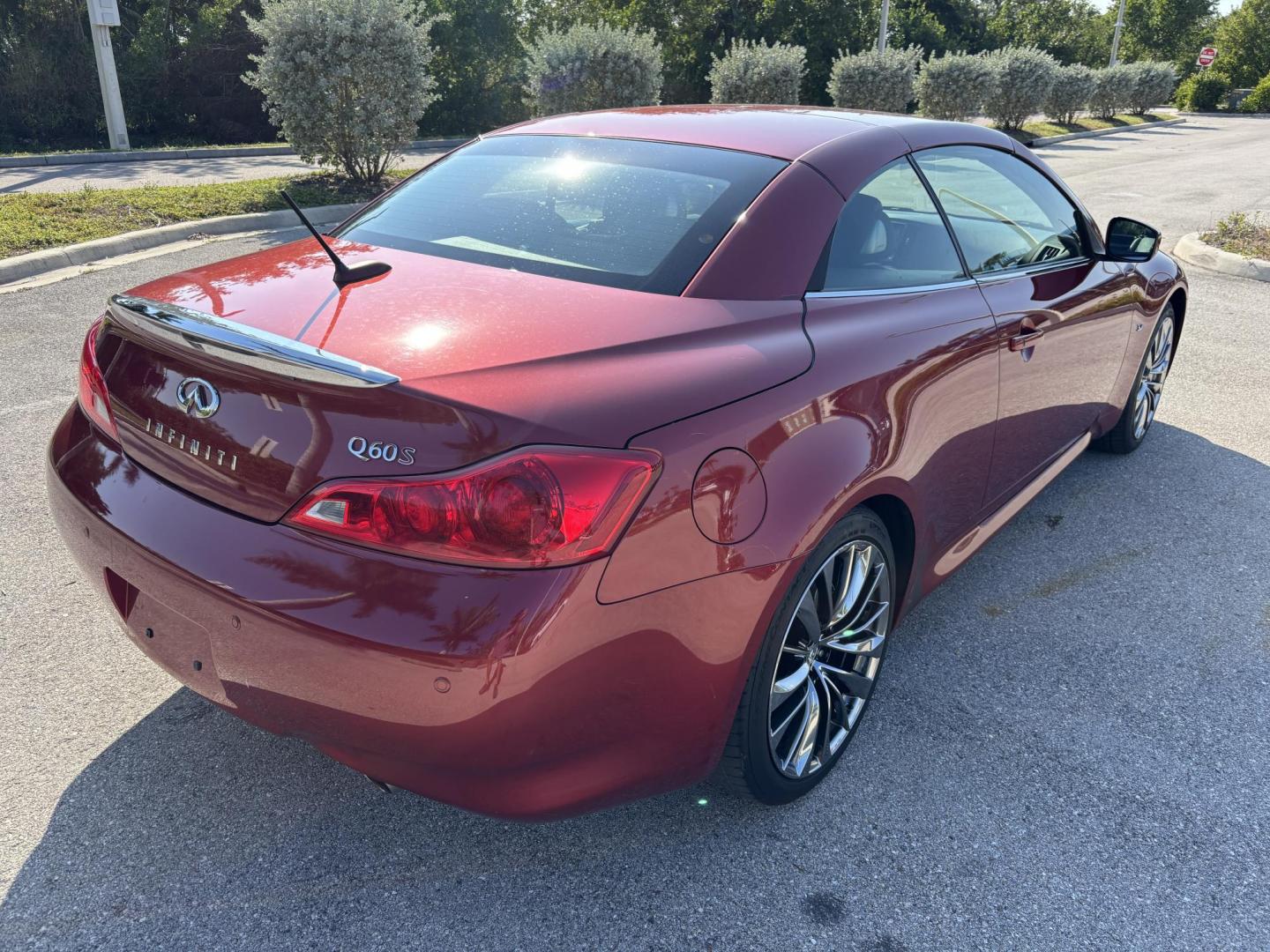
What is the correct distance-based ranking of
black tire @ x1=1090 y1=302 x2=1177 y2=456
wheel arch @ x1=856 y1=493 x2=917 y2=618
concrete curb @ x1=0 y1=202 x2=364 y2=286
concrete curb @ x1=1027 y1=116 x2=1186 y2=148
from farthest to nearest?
concrete curb @ x1=1027 y1=116 x2=1186 y2=148 → concrete curb @ x1=0 y1=202 x2=364 y2=286 → black tire @ x1=1090 y1=302 x2=1177 y2=456 → wheel arch @ x1=856 y1=493 x2=917 y2=618

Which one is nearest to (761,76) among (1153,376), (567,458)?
(1153,376)

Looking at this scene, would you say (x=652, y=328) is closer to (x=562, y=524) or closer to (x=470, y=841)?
(x=562, y=524)

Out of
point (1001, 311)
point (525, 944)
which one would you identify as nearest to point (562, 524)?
point (525, 944)

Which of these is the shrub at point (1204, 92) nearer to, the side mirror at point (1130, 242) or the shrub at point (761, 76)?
the shrub at point (761, 76)

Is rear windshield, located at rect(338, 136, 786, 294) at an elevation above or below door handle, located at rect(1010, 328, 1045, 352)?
above

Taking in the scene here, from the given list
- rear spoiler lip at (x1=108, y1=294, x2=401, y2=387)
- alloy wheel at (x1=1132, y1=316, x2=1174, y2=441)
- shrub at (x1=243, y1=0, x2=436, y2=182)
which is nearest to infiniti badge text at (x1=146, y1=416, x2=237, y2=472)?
rear spoiler lip at (x1=108, y1=294, x2=401, y2=387)

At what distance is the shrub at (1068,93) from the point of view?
2838cm

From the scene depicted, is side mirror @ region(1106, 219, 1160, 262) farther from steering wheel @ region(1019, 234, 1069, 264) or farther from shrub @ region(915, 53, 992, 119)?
shrub @ region(915, 53, 992, 119)

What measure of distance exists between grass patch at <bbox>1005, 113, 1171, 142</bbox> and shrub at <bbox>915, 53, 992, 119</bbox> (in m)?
1.53

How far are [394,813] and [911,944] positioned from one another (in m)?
1.21

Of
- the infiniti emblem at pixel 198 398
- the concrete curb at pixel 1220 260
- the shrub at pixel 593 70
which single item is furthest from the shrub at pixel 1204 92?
the infiniti emblem at pixel 198 398

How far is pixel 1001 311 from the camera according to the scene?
9.70 feet

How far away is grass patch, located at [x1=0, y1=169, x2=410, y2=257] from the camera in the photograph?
8219 mm

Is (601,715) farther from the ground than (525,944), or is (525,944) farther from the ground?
(601,715)
